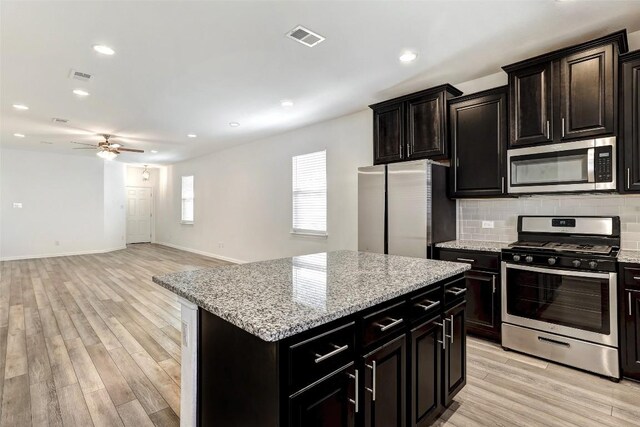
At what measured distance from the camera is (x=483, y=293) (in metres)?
3.11

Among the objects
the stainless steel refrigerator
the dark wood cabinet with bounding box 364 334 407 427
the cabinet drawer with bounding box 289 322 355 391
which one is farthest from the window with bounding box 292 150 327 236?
the cabinet drawer with bounding box 289 322 355 391

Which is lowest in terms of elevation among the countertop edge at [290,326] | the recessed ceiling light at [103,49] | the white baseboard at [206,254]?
the white baseboard at [206,254]

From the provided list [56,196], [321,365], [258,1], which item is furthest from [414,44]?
[56,196]

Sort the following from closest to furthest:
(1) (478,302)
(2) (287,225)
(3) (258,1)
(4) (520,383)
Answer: (3) (258,1) → (4) (520,383) → (1) (478,302) → (2) (287,225)

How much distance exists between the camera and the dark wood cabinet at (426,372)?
5.43 ft

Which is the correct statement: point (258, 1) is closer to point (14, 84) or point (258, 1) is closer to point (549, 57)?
point (549, 57)

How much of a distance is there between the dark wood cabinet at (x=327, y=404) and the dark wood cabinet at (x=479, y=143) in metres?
2.67

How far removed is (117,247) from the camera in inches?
383

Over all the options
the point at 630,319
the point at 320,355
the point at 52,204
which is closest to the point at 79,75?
the point at 320,355

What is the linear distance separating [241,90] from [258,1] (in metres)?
1.75

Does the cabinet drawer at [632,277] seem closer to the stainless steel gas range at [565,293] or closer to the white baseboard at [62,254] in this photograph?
the stainless steel gas range at [565,293]

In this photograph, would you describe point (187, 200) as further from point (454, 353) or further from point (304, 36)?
point (454, 353)

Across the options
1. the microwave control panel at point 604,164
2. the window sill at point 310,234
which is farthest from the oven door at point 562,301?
the window sill at point 310,234

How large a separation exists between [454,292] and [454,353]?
1.27ft
